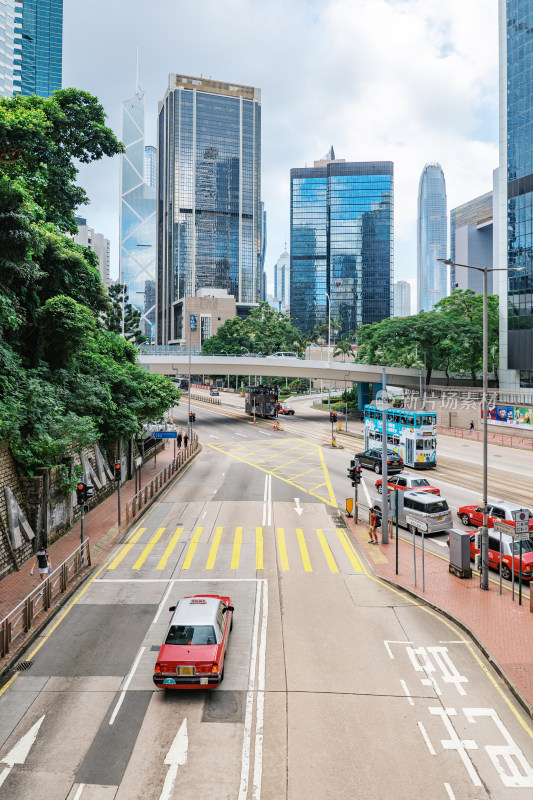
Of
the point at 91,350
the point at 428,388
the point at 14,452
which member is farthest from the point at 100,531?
the point at 428,388

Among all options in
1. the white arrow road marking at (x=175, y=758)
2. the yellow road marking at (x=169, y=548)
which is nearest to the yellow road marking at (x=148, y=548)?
the yellow road marking at (x=169, y=548)

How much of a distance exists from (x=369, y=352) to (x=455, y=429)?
22.9 metres

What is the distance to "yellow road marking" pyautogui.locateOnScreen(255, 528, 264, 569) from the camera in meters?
20.2

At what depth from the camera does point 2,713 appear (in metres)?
11.0

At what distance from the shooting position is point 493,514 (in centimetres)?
2261

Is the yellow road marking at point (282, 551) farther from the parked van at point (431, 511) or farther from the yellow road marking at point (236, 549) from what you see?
the parked van at point (431, 511)

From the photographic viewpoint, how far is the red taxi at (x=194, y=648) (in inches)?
446

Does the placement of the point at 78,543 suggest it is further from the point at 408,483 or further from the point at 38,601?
the point at 408,483

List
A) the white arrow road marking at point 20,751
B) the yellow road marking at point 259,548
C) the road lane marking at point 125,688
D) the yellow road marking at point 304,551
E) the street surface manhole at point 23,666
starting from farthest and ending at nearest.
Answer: the yellow road marking at point 259,548
the yellow road marking at point 304,551
the street surface manhole at point 23,666
the road lane marking at point 125,688
the white arrow road marking at point 20,751

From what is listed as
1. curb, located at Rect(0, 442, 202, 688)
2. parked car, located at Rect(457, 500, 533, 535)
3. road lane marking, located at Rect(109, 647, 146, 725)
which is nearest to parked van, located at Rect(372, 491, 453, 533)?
parked car, located at Rect(457, 500, 533, 535)

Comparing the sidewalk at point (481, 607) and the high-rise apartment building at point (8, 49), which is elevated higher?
the high-rise apartment building at point (8, 49)

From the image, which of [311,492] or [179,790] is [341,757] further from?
[311,492]

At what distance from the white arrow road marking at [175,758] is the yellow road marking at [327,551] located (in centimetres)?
1040

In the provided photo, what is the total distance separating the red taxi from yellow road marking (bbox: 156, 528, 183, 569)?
7.33 meters
